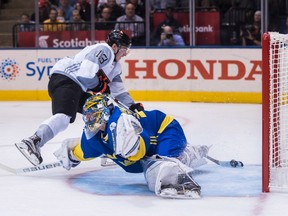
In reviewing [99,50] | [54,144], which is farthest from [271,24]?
[99,50]

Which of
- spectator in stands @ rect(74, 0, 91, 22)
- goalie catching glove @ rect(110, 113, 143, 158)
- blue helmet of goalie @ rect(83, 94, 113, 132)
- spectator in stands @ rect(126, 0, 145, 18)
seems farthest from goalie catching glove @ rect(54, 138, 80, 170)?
spectator in stands @ rect(74, 0, 91, 22)

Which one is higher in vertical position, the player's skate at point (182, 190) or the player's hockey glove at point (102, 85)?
the player's hockey glove at point (102, 85)

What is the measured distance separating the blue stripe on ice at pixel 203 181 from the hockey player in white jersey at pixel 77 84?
36cm

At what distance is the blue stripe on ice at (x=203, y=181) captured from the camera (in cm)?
458

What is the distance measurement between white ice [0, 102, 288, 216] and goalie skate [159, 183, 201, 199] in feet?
0.12

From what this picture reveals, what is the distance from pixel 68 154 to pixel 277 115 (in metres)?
1.31

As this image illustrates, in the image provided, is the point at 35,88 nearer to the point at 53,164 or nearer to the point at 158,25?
the point at 158,25

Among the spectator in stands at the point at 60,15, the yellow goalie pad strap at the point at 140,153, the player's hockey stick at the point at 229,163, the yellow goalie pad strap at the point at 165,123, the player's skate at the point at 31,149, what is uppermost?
the spectator in stands at the point at 60,15

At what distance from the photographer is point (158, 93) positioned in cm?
1019

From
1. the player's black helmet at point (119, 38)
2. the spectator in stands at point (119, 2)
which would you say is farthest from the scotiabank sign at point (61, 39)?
the player's black helmet at point (119, 38)

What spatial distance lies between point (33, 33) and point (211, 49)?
2.35 meters

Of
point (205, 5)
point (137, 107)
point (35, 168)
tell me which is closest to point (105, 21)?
point (205, 5)

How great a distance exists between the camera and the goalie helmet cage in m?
4.45

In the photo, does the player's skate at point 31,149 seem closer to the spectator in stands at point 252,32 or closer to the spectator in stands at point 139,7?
the spectator in stands at point 252,32
